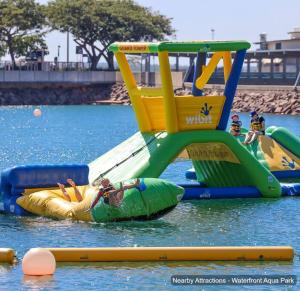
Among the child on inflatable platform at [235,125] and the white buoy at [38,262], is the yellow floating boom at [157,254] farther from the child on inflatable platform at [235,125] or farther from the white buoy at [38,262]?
the child on inflatable platform at [235,125]

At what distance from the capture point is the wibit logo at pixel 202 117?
95.6 feet

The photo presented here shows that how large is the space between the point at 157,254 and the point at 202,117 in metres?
8.20

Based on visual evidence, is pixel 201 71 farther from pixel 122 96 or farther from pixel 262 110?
pixel 122 96

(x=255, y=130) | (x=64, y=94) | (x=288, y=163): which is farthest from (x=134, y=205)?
(x=64, y=94)

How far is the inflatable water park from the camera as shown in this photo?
25.5m

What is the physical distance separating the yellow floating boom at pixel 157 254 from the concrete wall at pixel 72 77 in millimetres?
79368

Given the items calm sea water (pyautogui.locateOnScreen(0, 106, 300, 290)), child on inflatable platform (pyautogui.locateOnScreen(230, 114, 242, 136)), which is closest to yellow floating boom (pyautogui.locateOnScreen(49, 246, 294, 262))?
calm sea water (pyautogui.locateOnScreen(0, 106, 300, 290))

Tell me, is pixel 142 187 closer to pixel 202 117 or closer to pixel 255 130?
pixel 202 117

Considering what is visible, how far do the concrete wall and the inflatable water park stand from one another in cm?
7015

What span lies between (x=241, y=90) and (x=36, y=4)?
2831 cm

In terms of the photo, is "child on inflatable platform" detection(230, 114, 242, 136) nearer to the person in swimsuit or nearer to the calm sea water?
the calm sea water

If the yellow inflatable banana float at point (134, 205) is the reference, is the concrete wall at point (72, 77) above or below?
below

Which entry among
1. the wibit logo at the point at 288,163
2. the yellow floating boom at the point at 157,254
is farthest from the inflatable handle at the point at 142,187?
the wibit logo at the point at 288,163

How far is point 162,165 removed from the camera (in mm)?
28453
